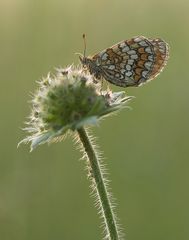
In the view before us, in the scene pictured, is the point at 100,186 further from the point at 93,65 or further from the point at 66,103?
the point at 93,65

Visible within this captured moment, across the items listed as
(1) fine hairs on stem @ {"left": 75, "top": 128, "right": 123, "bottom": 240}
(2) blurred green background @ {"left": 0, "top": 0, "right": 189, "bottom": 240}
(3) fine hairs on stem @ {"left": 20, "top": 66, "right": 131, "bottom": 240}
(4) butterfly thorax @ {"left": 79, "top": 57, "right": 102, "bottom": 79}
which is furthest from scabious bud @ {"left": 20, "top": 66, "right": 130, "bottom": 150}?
(2) blurred green background @ {"left": 0, "top": 0, "right": 189, "bottom": 240}

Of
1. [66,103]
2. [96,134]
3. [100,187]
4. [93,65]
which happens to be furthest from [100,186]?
[96,134]

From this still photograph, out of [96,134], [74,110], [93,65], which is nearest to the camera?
[74,110]

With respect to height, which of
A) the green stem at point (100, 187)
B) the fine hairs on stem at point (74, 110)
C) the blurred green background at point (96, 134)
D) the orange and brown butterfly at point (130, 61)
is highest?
the blurred green background at point (96, 134)

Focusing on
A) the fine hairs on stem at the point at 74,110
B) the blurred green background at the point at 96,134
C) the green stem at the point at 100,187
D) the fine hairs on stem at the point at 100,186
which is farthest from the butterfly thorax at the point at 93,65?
the blurred green background at the point at 96,134

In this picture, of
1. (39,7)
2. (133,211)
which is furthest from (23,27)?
(133,211)

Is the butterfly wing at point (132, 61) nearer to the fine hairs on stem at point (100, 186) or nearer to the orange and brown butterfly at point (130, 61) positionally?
the orange and brown butterfly at point (130, 61)

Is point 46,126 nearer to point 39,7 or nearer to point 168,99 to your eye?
point 168,99
